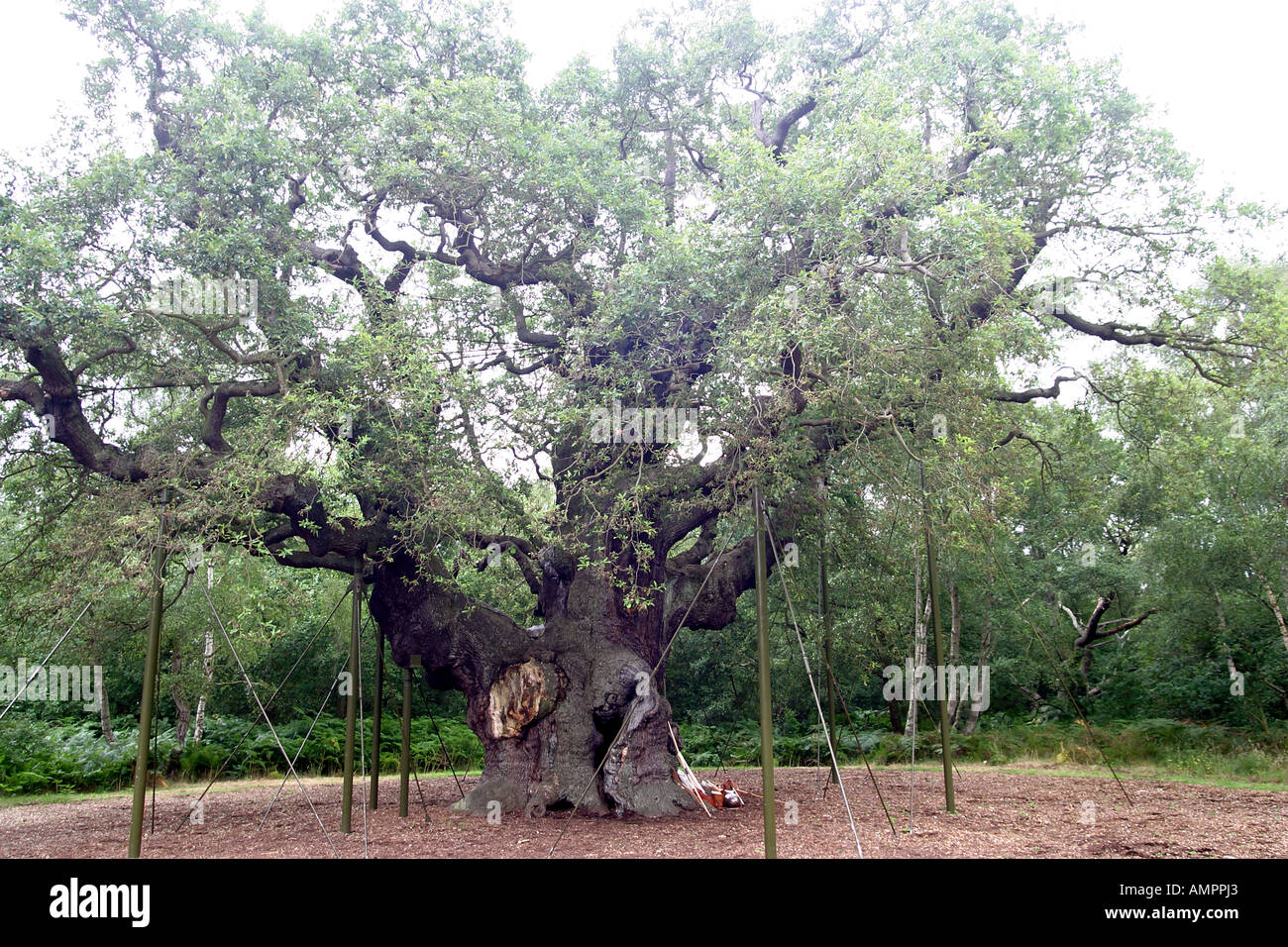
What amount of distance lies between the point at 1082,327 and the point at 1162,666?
12540 millimetres

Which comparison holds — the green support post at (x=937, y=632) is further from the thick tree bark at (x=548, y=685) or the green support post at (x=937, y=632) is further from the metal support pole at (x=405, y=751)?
the metal support pole at (x=405, y=751)

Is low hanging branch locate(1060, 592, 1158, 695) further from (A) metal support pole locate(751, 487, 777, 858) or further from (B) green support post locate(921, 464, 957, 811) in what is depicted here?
(A) metal support pole locate(751, 487, 777, 858)

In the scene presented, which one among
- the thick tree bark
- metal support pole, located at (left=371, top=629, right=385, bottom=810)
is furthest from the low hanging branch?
metal support pole, located at (left=371, top=629, right=385, bottom=810)

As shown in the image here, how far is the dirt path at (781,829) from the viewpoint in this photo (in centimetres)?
750

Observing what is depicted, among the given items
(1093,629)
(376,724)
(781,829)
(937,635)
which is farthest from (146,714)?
(1093,629)

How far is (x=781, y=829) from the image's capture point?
8.91 m

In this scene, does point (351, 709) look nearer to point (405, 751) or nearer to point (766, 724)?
point (405, 751)

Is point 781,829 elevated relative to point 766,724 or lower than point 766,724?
lower

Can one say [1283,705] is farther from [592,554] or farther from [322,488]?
[322,488]

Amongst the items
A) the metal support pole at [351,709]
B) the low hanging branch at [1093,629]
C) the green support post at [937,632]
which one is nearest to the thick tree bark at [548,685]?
the metal support pole at [351,709]

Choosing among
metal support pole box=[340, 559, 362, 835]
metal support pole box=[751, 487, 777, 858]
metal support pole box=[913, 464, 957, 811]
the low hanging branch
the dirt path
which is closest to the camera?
metal support pole box=[751, 487, 777, 858]

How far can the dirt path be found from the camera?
7504mm

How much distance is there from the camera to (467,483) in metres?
8.86

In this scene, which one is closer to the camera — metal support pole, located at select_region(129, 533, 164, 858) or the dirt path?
metal support pole, located at select_region(129, 533, 164, 858)
